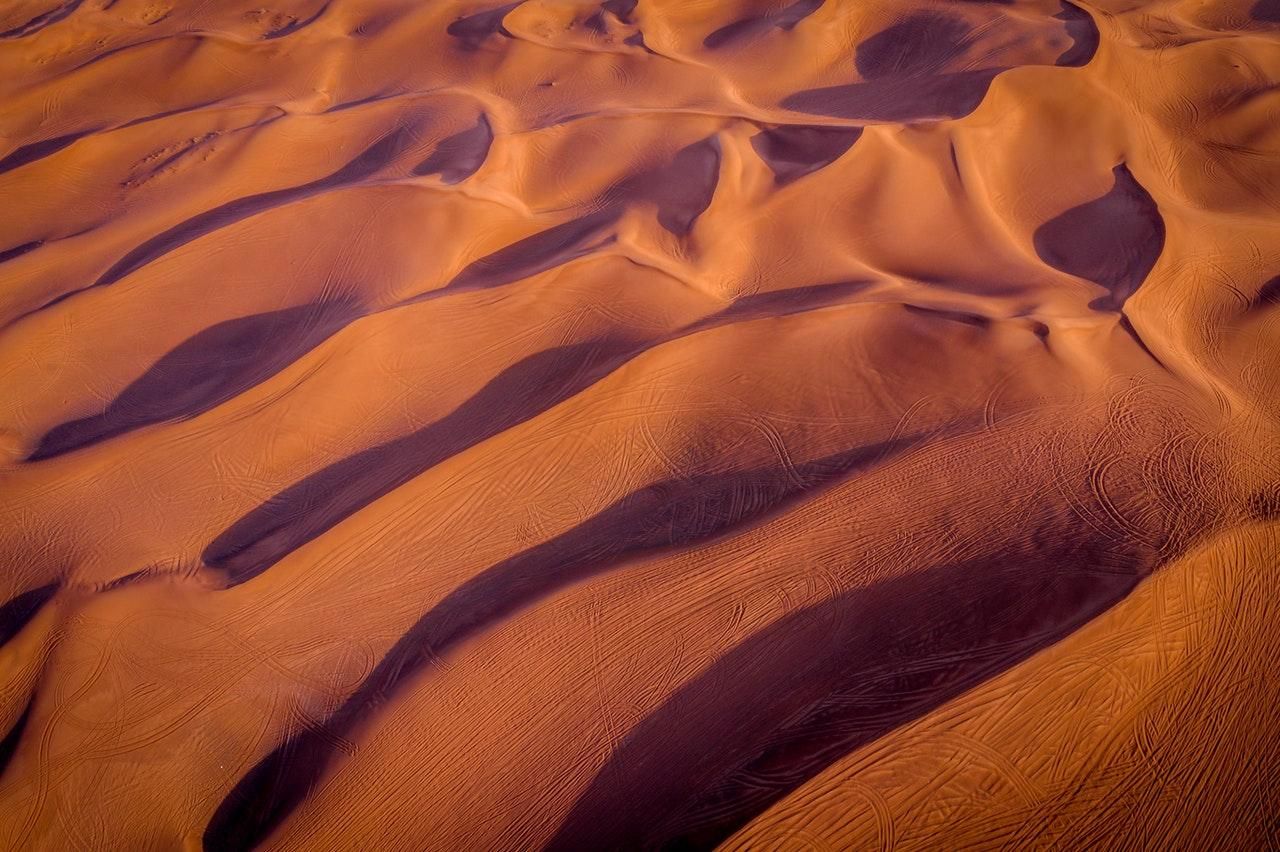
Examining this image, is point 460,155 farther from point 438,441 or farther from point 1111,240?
point 1111,240

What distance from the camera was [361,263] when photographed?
7617 mm

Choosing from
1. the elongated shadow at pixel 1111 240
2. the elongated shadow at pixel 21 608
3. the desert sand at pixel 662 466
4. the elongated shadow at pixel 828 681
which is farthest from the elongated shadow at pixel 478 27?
the elongated shadow at pixel 828 681

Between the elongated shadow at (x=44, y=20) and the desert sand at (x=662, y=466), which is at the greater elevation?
the elongated shadow at (x=44, y=20)

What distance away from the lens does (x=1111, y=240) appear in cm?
746

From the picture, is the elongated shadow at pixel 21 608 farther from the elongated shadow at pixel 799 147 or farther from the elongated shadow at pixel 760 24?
the elongated shadow at pixel 760 24

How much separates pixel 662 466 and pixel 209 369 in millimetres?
4697

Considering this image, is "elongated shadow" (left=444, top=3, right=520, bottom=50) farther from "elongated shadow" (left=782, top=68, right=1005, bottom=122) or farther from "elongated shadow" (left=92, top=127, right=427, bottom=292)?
"elongated shadow" (left=782, top=68, right=1005, bottom=122)

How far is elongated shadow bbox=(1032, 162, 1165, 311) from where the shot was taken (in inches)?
274

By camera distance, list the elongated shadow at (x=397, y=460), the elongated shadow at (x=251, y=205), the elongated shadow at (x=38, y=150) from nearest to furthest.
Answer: the elongated shadow at (x=397, y=460)
the elongated shadow at (x=251, y=205)
the elongated shadow at (x=38, y=150)

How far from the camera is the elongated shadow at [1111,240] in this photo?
22.9ft

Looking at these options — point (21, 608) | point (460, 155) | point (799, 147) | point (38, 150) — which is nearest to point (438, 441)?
point (21, 608)

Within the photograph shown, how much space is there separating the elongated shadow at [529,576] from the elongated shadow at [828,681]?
1.02 meters

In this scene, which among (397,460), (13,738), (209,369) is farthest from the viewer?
(209,369)

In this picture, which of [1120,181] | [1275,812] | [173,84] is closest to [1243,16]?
[1120,181]
